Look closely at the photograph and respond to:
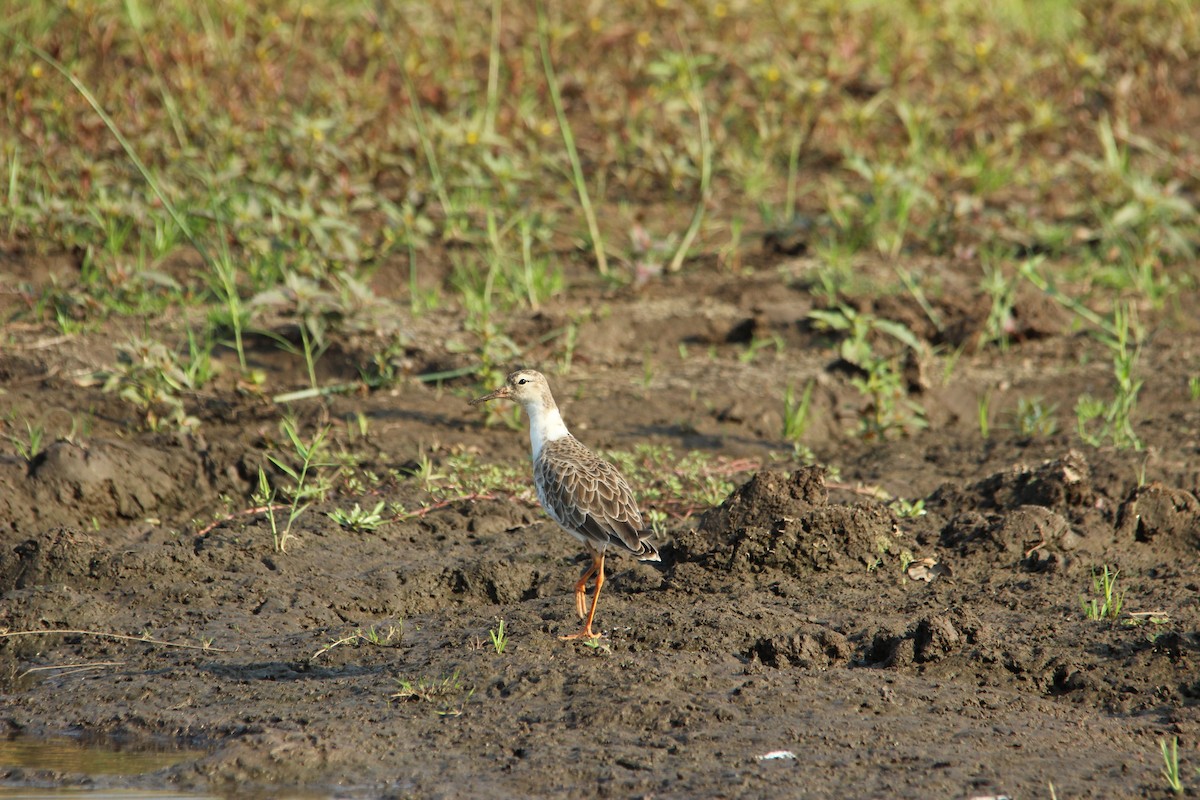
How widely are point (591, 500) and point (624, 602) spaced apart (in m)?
0.42

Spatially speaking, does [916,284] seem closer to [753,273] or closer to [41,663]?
[753,273]

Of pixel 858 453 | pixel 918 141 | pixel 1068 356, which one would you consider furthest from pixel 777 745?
pixel 918 141

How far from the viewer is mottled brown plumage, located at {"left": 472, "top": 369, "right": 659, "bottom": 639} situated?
4.88 meters

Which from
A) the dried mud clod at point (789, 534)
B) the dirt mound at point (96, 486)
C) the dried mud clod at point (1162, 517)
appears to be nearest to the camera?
the dried mud clod at point (789, 534)

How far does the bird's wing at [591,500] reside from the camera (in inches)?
193

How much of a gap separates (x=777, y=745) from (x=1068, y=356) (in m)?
4.74

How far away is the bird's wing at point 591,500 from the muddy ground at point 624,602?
28 centimetres

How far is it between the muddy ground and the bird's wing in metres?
0.28

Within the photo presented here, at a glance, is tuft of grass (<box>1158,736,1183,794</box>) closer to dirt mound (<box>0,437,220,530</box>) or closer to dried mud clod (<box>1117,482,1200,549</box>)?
dried mud clod (<box>1117,482,1200,549</box>)

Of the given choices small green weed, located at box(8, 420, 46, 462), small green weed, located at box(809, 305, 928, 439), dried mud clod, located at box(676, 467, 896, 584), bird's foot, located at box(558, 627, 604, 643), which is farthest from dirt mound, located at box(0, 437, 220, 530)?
small green weed, located at box(809, 305, 928, 439)

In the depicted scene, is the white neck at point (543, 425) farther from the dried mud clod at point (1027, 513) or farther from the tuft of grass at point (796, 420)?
the dried mud clod at point (1027, 513)

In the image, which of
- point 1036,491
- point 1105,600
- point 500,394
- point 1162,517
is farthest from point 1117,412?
point 500,394

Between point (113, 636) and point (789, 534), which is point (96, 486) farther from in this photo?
point (789, 534)

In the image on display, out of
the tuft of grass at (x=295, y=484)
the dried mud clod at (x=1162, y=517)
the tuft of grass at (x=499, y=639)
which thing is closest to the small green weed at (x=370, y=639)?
the tuft of grass at (x=499, y=639)
